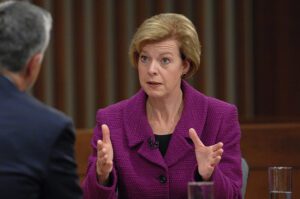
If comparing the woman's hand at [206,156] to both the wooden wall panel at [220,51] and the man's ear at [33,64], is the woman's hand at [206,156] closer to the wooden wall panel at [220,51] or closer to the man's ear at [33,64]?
the man's ear at [33,64]

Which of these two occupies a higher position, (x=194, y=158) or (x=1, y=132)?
(x=1, y=132)

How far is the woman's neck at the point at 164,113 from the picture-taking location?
3.04 m

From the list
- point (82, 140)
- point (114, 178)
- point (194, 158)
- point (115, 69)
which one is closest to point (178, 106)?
point (194, 158)

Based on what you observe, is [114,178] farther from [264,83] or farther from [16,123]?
[264,83]

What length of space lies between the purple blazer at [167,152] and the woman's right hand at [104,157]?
46 millimetres

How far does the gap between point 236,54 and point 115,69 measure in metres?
0.72

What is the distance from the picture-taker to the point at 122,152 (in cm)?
295

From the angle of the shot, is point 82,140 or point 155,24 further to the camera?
point 82,140

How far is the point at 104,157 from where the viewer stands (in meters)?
2.64

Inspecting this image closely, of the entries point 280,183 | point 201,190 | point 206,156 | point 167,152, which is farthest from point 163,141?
point 201,190

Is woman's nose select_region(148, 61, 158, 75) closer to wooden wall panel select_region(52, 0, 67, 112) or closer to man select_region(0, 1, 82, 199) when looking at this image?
man select_region(0, 1, 82, 199)

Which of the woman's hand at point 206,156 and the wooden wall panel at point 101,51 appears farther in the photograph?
the wooden wall panel at point 101,51

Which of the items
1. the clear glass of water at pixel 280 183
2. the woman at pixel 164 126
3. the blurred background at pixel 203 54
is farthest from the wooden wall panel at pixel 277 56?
the clear glass of water at pixel 280 183

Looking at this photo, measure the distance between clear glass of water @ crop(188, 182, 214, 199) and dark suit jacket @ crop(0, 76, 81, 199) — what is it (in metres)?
0.33
